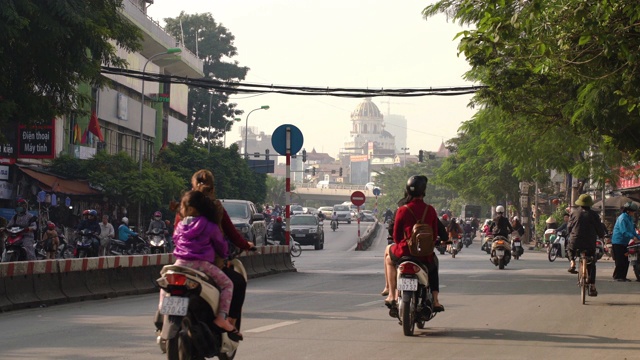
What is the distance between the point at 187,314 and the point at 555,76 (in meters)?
13.4

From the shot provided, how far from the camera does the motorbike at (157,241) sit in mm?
31289

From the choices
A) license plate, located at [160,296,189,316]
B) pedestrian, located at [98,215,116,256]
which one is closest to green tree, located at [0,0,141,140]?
pedestrian, located at [98,215,116,256]

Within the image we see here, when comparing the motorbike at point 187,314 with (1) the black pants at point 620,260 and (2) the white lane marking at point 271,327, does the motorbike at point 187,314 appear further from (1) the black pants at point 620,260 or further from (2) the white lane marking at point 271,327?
(1) the black pants at point 620,260

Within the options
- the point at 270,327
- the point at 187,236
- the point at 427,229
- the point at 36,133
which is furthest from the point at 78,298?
the point at 36,133

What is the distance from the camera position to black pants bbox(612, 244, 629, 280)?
23.4 m

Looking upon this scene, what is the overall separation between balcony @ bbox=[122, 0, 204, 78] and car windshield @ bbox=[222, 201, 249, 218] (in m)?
26.6

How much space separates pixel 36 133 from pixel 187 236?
32.7 meters

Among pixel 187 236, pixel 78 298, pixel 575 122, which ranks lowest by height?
pixel 78 298

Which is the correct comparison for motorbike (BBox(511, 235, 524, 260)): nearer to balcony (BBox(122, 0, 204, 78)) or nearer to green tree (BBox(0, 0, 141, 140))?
green tree (BBox(0, 0, 141, 140))

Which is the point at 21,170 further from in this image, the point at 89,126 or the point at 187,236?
Result: the point at 187,236

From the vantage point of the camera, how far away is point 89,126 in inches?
2101

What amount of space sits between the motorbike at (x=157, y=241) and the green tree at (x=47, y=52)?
719 cm

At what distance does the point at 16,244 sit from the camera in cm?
2192

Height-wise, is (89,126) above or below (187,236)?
above
